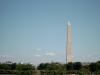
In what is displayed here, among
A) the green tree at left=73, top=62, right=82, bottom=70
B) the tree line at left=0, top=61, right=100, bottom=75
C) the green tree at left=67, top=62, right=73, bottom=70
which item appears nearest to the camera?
the green tree at left=67, top=62, right=73, bottom=70

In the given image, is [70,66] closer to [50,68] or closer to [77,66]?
[77,66]

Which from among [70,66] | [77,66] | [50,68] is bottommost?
[50,68]

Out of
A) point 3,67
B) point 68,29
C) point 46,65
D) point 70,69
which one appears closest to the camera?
point 68,29

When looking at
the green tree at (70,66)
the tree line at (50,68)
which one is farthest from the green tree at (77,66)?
the green tree at (70,66)

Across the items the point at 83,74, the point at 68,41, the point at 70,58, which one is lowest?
the point at 83,74

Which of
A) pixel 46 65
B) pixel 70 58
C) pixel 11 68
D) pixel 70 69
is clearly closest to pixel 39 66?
pixel 46 65

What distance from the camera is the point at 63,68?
50438mm

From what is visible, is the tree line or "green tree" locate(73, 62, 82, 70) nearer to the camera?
the tree line

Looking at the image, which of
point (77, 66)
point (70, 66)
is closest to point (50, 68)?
point (77, 66)

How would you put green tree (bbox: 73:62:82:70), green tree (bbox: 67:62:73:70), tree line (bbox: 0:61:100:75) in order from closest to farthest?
green tree (bbox: 67:62:73:70) → tree line (bbox: 0:61:100:75) → green tree (bbox: 73:62:82:70)

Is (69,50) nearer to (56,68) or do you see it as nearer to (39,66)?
(56,68)

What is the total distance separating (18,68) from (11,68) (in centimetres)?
364

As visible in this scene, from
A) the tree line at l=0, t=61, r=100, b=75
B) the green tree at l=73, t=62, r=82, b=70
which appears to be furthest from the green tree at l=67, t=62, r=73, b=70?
the green tree at l=73, t=62, r=82, b=70

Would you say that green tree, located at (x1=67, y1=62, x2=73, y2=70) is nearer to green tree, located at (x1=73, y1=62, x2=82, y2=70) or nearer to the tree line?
the tree line
